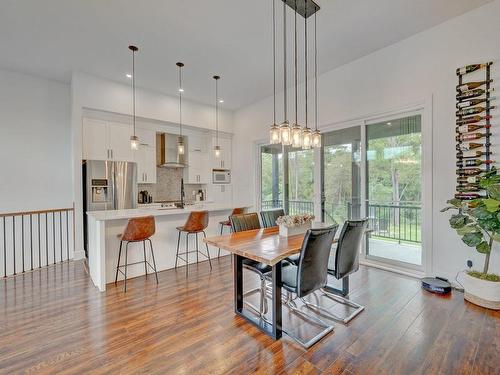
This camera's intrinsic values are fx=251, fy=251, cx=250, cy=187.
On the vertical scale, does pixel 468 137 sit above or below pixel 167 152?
below

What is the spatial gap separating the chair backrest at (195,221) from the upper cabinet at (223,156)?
278 centimetres

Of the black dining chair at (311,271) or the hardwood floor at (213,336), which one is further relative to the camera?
the black dining chair at (311,271)

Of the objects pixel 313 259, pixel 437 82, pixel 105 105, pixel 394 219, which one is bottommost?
pixel 313 259

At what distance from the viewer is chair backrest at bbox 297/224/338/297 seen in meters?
2.03

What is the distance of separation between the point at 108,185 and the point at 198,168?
2.16 metres

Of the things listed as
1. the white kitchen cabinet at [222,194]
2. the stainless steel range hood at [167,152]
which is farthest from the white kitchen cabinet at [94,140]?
the white kitchen cabinet at [222,194]

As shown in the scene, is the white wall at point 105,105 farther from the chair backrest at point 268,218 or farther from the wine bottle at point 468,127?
the wine bottle at point 468,127

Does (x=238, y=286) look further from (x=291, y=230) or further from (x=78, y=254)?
(x=78, y=254)

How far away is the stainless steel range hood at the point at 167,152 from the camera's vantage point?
5.94 m

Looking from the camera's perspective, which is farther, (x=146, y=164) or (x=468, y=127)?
(x=146, y=164)

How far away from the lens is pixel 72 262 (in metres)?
4.45

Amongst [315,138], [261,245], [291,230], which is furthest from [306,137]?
[261,245]

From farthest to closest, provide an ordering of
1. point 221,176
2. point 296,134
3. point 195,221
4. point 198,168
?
point 221,176 < point 198,168 < point 195,221 < point 296,134

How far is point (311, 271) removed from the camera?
2.15m
